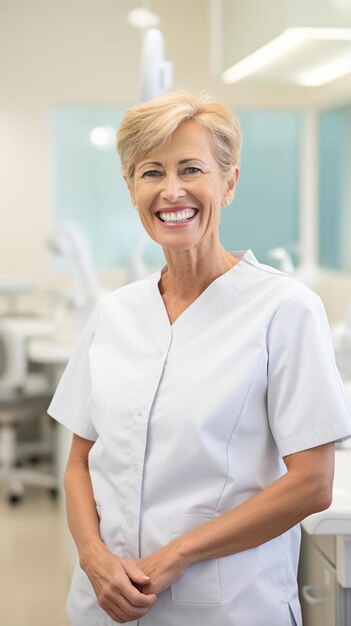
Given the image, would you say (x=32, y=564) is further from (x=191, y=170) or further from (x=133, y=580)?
(x=191, y=170)

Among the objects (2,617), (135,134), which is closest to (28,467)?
(2,617)

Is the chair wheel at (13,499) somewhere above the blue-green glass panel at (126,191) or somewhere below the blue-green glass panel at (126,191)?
below

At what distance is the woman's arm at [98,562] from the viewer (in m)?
1.23

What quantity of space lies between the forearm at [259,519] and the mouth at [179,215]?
0.38 metres

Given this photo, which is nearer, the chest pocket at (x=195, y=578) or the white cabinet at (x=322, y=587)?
the chest pocket at (x=195, y=578)

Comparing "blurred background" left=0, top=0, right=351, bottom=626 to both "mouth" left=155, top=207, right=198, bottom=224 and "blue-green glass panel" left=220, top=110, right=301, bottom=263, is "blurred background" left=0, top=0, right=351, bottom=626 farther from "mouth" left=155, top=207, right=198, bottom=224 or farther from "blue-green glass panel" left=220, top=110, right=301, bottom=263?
"mouth" left=155, top=207, right=198, bottom=224

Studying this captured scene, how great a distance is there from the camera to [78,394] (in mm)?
1459

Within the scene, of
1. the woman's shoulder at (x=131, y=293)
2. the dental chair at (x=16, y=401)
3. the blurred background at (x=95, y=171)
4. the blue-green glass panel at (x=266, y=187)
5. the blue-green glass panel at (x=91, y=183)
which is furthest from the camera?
the blue-green glass panel at (x=266, y=187)

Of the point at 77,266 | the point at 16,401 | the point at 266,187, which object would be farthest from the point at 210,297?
the point at 266,187

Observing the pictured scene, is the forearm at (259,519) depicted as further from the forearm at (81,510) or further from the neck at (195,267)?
the neck at (195,267)

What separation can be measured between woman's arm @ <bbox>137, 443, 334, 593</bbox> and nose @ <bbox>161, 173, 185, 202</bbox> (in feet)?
1.29

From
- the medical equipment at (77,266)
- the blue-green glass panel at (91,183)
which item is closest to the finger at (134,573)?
the medical equipment at (77,266)

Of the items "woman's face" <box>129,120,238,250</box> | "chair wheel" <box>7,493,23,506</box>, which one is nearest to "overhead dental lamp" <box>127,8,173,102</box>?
"woman's face" <box>129,120,238,250</box>

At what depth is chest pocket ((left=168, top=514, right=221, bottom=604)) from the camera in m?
1.24
